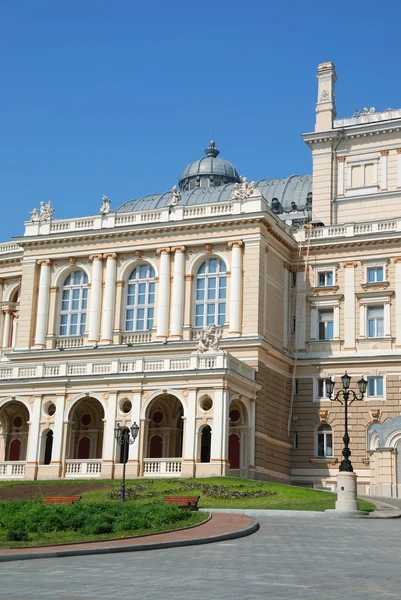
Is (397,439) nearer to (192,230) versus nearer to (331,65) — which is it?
(192,230)

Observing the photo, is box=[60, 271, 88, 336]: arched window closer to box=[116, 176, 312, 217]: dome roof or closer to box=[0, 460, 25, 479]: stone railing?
box=[0, 460, 25, 479]: stone railing

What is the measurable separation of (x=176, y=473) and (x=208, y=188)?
42.0m

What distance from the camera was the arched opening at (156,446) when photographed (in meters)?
65.1

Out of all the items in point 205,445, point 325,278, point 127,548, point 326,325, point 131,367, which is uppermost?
point 325,278

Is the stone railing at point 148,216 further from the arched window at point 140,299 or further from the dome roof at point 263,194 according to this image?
the dome roof at point 263,194

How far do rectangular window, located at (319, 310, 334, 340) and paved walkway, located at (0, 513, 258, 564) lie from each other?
122 feet

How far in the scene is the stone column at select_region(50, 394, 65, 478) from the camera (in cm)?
5878

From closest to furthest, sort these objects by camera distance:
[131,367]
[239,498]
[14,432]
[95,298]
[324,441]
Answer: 1. [239,498]
2. [131,367]
3. [324,441]
4. [14,432]
5. [95,298]

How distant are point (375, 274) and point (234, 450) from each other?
17261 mm

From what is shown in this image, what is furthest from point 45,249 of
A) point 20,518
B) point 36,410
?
point 20,518

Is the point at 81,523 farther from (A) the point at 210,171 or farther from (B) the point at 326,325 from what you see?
(A) the point at 210,171

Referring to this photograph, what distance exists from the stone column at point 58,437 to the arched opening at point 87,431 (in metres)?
5.13

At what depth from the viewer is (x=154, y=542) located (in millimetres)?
25234

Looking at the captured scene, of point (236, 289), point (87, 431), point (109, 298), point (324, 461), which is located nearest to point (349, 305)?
point (236, 289)
